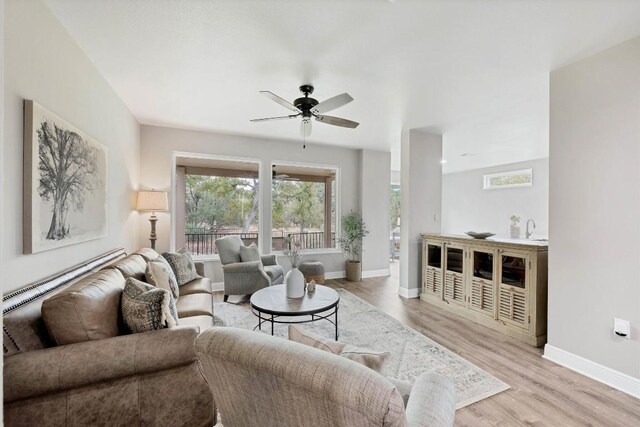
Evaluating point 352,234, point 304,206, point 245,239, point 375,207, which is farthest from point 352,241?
point 245,239

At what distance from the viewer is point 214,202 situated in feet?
16.1

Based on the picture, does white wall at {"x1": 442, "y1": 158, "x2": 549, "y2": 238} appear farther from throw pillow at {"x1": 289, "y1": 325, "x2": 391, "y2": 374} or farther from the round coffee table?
throw pillow at {"x1": 289, "y1": 325, "x2": 391, "y2": 374}

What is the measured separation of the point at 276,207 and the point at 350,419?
15.7 feet

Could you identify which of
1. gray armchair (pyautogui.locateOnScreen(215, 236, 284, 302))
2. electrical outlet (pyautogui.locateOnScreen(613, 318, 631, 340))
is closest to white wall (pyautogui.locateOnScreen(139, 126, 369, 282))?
gray armchair (pyautogui.locateOnScreen(215, 236, 284, 302))

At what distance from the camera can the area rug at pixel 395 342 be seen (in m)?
2.17

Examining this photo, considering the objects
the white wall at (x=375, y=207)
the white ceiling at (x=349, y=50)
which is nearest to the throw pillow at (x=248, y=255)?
the white ceiling at (x=349, y=50)

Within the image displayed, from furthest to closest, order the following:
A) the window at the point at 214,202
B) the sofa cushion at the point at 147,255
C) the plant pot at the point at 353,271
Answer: the plant pot at the point at 353,271 < the window at the point at 214,202 < the sofa cushion at the point at 147,255

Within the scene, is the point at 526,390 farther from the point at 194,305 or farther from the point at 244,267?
the point at 244,267

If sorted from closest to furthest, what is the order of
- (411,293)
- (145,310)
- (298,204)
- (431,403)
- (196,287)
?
(431,403), (145,310), (196,287), (411,293), (298,204)

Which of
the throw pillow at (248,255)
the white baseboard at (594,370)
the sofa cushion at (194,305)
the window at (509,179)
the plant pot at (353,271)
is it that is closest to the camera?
the white baseboard at (594,370)

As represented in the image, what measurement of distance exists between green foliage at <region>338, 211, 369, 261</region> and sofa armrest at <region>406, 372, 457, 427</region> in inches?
169

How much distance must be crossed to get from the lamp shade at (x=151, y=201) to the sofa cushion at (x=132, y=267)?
50.7 inches

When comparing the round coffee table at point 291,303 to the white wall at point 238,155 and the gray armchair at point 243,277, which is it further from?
the white wall at point 238,155

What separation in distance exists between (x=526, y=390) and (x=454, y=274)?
1.75m
